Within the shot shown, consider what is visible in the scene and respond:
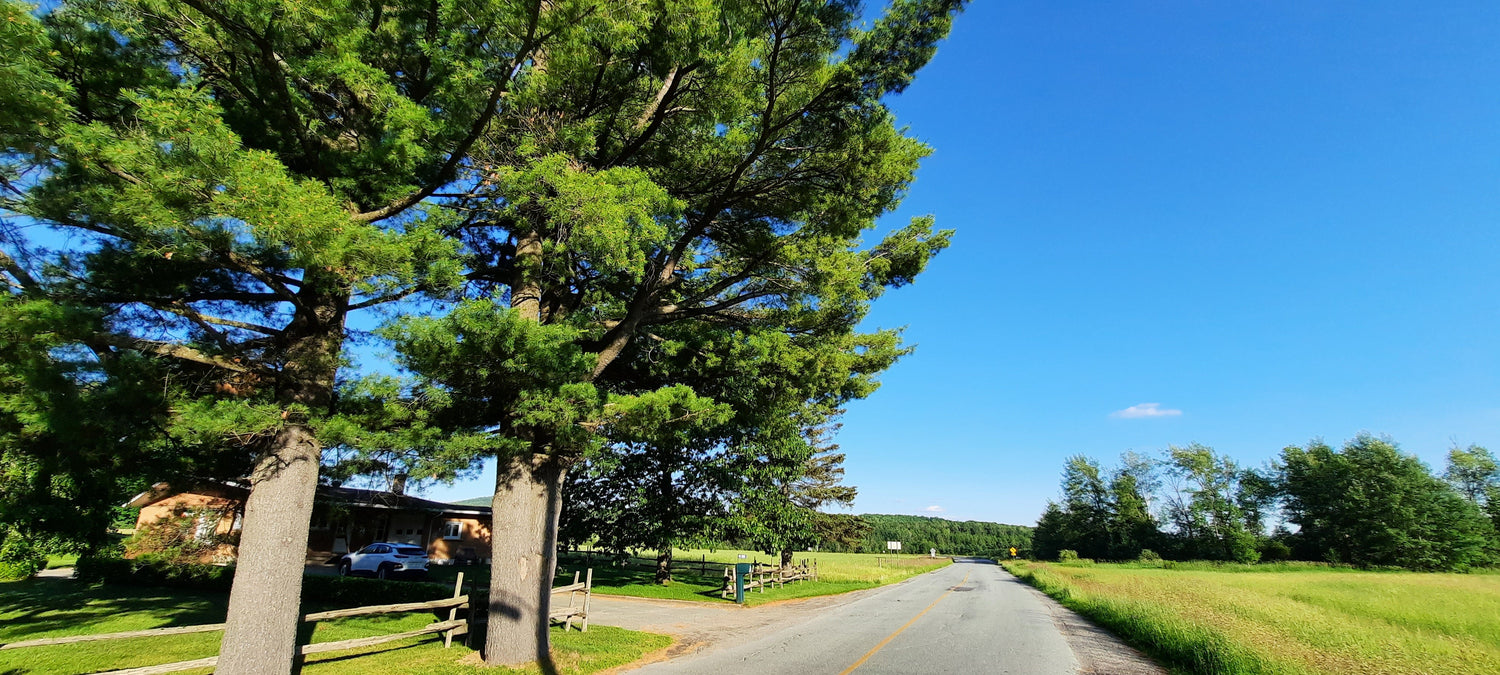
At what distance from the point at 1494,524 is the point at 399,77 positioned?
84.1m

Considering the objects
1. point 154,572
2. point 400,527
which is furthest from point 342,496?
point 400,527

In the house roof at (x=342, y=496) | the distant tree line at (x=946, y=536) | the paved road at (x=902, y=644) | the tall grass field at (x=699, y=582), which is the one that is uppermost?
the house roof at (x=342, y=496)

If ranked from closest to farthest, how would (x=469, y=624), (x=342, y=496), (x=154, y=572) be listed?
(x=469, y=624) → (x=154, y=572) → (x=342, y=496)

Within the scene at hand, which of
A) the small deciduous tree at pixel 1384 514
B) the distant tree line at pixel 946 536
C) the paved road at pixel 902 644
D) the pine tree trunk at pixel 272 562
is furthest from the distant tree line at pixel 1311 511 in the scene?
the pine tree trunk at pixel 272 562

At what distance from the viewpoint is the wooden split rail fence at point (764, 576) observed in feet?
65.5

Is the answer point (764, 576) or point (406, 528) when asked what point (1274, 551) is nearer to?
point (764, 576)

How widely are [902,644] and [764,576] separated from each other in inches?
504

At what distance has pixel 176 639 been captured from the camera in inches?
382

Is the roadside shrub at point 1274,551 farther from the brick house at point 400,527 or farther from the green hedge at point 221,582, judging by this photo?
the green hedge at point 221,582

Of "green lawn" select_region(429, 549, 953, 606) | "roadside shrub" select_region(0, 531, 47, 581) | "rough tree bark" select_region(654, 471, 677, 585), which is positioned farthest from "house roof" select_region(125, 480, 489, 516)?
"rough tree bark" select_region(654, 471, 677, 585)

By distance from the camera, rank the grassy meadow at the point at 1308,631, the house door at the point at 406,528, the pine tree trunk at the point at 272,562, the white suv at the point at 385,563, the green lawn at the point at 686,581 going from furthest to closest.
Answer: the house door at the point at 406,528 → the white suv at the point at 385,563 → the green lawn at the point at 686,581 → the grassy meadow at the point at 1308,631 → the pine tree trunk at the point at 272,562

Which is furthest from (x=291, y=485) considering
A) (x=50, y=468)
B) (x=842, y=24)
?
(x=842, y=24)

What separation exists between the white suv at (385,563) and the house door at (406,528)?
828cm

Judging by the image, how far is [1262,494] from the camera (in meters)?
67.1
